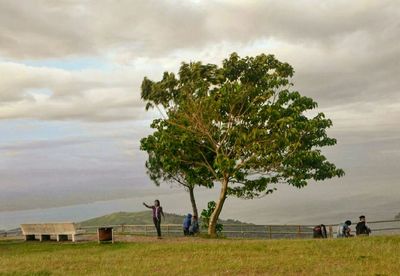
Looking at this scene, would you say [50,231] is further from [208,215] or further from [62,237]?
[208,215]

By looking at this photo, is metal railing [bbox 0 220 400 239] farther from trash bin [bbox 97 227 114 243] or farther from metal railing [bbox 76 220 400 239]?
trash bin [bbox 97 227 114 243]

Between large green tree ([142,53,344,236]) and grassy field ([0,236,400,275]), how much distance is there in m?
11.2

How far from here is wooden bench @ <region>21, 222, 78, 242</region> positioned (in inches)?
1095

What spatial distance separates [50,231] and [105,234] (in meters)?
4.77

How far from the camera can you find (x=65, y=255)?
21234 millimetres

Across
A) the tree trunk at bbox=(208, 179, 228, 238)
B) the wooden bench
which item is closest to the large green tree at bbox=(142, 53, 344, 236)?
the tree trunk at bbox=(208, 179, 228, 238)

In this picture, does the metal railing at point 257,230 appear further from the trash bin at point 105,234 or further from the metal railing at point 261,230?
the trash bin at point 105,234

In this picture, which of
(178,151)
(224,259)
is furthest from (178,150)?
(224,259)

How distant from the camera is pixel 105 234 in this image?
25.9m

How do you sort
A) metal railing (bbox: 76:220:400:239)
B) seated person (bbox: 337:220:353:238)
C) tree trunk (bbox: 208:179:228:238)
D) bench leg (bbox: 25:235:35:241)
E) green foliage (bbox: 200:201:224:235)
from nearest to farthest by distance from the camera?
seated person (bbox: 337:220:353:238)
bench leg (bbox: 25:235:35:241)
metal railing (bbox: 76:220:400:239)
tree trunk (bbox: 208:179:228:238)
green foliage (bbox: 200:201:224:235)

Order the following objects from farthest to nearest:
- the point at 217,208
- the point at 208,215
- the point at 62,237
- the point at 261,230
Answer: the point at 208,215 < the point at 261,230 < the point at 217,208 < the point at 62,237

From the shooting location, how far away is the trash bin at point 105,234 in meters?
25.8

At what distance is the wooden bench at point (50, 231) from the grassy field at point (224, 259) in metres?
4.16

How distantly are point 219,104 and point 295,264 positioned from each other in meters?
18.1
